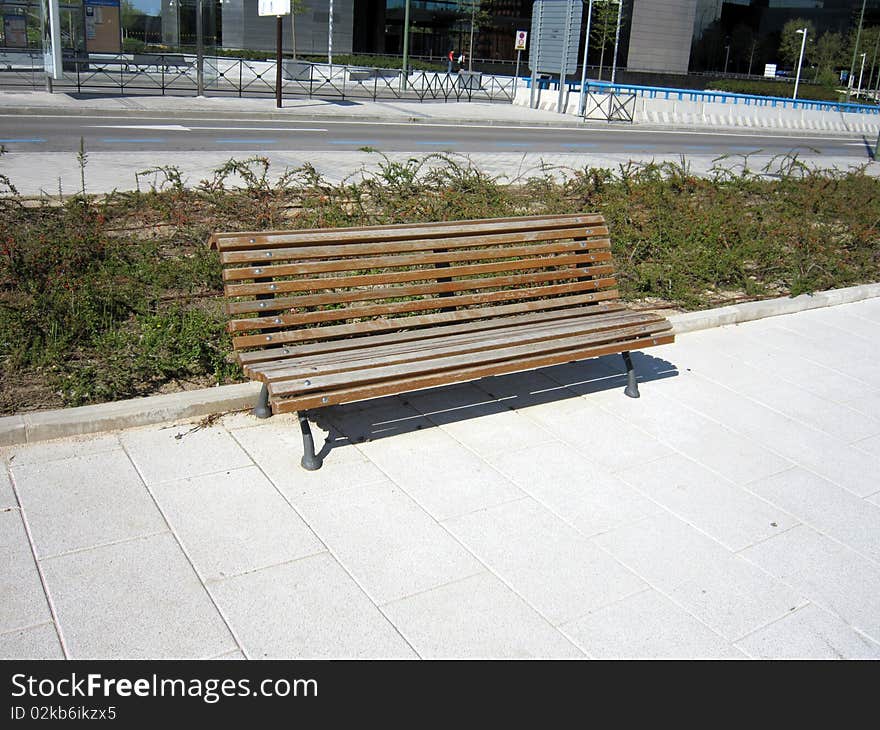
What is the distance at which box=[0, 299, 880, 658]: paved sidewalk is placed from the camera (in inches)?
130

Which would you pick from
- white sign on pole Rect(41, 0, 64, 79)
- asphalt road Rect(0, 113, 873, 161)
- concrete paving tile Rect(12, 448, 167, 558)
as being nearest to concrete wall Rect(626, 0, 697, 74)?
asphalt road Rect(0, 113, 873, 161)

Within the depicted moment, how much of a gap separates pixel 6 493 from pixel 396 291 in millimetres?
2206

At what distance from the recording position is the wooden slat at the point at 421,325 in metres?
4.68

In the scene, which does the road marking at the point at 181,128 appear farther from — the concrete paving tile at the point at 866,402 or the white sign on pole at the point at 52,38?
the concrete paving tile at the point at 866,402

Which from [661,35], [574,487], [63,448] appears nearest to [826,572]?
[574,487]

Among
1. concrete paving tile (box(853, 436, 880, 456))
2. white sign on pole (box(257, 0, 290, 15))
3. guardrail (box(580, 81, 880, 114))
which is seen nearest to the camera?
concrete paving tile (box(853, 436, 880, 456))

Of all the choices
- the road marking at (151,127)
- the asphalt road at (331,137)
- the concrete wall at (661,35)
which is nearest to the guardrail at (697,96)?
the asphalt road at (331,137)

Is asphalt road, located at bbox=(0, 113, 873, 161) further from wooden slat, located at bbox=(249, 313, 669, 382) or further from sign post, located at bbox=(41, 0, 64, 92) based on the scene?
wooden slat, located at bbox=(249, 313, 669, 382)

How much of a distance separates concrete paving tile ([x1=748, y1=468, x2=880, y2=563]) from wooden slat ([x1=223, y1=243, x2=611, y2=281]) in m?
1.92

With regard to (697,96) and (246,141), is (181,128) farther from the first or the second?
(697,96)

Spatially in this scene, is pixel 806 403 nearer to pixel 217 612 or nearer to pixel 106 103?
pixel 217 612

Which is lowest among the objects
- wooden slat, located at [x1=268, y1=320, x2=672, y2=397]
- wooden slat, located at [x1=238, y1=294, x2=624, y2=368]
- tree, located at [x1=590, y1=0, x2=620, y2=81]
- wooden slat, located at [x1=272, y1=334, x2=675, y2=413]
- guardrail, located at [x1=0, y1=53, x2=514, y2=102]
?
wooden slat, located at [x1=272, y1=334, x2=675, y2=413]

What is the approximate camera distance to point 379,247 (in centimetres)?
499

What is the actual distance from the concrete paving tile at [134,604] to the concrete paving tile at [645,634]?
1318 mm
